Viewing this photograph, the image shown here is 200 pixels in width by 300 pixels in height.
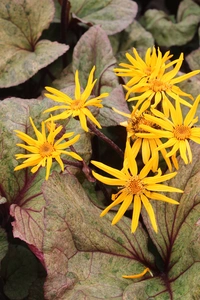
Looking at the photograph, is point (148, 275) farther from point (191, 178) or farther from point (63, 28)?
point (63, 28)

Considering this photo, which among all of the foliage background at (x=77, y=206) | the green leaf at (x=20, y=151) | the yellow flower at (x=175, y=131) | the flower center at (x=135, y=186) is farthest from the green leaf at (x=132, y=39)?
the flower center at (x=135, y=186)

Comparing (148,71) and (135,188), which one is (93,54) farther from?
(135,188)

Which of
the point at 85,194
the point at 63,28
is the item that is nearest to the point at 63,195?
the point at 85,194

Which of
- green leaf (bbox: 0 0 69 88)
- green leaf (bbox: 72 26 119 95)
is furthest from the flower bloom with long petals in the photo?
green leaf (bbox: 0 0 69 88)

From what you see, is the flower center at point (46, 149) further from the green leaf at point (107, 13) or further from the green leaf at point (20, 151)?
the green leaf at point (107, 13)

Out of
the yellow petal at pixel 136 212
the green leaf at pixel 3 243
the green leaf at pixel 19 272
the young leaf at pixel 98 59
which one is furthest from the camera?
the young leaf at pixel 98 59
